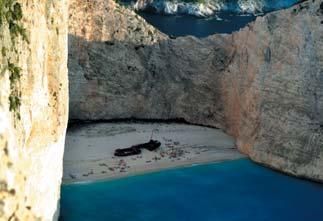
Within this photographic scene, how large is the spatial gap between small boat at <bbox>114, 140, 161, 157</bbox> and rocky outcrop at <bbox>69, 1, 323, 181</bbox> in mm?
6004

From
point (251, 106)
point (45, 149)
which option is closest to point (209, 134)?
point (251, 106)

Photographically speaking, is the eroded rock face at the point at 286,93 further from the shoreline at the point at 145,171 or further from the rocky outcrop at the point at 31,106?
the rocky outcrop at the point at 31,106

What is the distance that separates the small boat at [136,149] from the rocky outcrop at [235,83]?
236 inches

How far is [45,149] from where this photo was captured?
19766 mm

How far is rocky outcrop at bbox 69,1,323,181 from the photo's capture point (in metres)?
35.2

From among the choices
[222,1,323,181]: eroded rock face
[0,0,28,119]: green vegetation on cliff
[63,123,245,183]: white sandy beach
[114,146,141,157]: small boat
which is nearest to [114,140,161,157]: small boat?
[114,146,141,157]: small boat

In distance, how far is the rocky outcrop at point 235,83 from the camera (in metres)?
35.2

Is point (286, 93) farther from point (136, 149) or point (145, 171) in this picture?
point (136, 149)

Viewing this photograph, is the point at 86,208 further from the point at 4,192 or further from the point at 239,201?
the point at 4,192

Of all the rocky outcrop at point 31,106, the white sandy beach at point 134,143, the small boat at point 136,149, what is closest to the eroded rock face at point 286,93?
the white sandy beach at point 134,143

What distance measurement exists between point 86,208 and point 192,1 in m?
102

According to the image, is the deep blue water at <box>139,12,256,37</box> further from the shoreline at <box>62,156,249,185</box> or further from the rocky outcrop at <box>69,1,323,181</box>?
the shoreline at <box>62,156,249,185</box>

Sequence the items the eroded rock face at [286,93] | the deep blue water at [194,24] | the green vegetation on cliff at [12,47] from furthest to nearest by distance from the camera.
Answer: the deep blue water at [194,24], the eroded rock face at [286,93], the green vegetation on cliff at [12,47]

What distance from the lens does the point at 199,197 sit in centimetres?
3134
